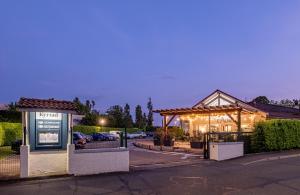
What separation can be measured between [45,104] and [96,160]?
3.12 m

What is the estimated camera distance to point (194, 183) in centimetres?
1299

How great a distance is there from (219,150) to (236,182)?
25.6 ft

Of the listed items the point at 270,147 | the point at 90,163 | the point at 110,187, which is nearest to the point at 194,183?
the point at 110,187

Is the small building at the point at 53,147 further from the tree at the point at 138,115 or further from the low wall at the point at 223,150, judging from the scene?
the tree at the point at 138,115

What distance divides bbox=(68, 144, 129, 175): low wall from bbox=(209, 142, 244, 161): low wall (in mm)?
6483

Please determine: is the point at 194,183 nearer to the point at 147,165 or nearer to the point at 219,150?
the point at 147,165

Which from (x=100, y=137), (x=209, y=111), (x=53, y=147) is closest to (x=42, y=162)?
(x=53, y=147)

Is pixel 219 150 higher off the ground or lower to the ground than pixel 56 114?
lower

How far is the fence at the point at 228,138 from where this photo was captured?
2155 centimetres

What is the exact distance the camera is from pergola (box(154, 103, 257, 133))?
28911 mm

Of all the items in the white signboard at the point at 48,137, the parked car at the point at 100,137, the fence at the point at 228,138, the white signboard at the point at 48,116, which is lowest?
the parked car at the point at 100,137

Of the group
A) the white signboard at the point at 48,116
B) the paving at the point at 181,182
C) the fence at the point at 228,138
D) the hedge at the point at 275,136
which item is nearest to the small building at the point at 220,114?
the hedge at the point at 275,136

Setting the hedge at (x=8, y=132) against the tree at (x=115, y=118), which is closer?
the hedge at (x=8, y=132)

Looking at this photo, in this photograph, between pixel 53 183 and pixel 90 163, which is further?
pixel 90 163
